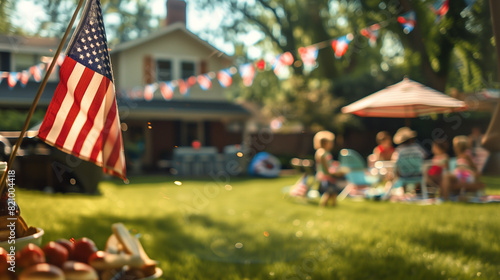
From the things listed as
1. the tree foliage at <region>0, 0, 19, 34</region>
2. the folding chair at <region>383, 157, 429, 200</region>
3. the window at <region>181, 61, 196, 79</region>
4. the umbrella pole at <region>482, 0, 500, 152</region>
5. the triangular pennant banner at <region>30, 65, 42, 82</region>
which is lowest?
the folding chair at <region>383, 157, 429, 200</region>

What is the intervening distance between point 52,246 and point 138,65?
11470 millimetres

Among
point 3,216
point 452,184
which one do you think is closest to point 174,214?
point 452,184

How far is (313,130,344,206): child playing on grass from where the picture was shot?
21.4 ft

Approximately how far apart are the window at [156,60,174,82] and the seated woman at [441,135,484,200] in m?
7.51

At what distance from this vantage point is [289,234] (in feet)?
16.1

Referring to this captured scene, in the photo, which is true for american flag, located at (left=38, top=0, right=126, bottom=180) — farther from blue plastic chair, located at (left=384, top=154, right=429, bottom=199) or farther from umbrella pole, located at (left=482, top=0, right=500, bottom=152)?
blue plastic chair, located at (left=384, top=154, right=429, bottom=199)

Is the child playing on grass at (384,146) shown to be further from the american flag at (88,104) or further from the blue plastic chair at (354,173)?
the american flag at (88,104)

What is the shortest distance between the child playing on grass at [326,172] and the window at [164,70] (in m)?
5.83

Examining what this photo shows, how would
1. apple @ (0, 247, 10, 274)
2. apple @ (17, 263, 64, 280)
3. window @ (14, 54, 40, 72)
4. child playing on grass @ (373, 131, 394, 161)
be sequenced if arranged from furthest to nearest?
1. window @ (14, 54, 40, 72)
2. child playing on grass @ (373, 131, 394, 161)
3. apple @ (0, 247, 10, 274)
4. apple @ (17, 263, 64, 280)

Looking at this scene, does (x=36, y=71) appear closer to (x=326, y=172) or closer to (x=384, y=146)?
(x=326, y=172)

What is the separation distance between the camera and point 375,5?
14.2ft

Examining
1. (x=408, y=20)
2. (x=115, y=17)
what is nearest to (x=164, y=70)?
(x=115, y=17)

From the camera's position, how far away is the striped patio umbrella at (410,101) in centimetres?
353

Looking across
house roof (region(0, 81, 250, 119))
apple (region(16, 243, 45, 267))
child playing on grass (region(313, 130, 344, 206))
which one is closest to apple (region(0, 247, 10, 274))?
apple (region(16, 243, 45, 267))
